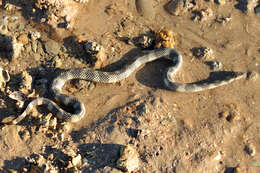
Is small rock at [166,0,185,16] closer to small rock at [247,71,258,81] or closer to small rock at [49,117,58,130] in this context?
small rock at [247,71,258,81]

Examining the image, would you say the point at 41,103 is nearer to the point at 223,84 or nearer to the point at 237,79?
the point at 223,84

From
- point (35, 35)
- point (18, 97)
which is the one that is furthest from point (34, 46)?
point (18, 97)

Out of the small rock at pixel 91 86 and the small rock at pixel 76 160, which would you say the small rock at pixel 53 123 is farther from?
the small rock at pixel 91 86

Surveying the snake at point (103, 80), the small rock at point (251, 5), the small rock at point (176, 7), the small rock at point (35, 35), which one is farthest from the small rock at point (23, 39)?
the small rock at point (251, 5)

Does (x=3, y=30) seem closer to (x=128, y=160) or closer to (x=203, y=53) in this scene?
(x=128, y=160)

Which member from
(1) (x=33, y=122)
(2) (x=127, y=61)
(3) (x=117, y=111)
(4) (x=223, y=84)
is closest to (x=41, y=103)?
(1) (x=33, y=122)

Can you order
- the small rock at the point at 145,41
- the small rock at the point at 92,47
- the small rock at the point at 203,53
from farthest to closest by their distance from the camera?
1. the small rock at the point at 203,53
2. the small rock at the point at 145,41
3. the small rock at the point at 92,47

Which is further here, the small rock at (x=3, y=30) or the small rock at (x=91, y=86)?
the small rock at (x=3, y=30)
